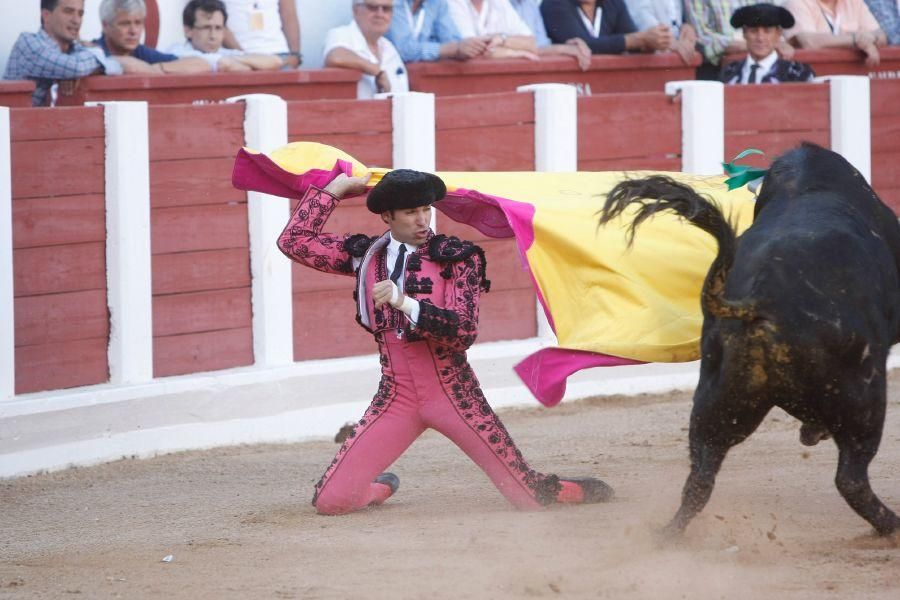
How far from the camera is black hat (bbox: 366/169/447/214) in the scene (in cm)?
425

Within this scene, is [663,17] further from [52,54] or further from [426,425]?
[426,425]

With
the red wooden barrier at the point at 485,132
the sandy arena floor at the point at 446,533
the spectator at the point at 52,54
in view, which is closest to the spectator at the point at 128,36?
the spectator at the point at 52,54

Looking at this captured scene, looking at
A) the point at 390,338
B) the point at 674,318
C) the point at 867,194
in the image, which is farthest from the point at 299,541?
the point at 867,194

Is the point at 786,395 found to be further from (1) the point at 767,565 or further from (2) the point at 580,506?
(2) the point at 580,506

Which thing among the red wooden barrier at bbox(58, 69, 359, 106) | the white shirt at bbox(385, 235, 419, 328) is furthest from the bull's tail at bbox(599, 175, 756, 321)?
the red wooden barrier at bbox(58, 69, 359, 106)

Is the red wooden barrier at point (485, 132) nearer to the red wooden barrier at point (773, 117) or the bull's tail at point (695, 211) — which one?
the red wooden barrier at point (773, 117)

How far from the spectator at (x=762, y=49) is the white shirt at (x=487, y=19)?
1148mm

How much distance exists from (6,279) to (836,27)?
536 cm

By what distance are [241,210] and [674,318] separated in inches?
98.0

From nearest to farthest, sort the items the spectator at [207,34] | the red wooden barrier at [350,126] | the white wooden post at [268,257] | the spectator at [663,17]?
the white wooden post at [268,257], the red wooden barrier at [350,126], the spectator at [207,34], the spectator at [663,17]

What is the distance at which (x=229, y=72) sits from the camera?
21.8 feet

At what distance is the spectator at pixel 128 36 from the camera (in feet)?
21.4

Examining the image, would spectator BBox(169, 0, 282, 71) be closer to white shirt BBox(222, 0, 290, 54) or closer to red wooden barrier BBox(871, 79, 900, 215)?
white shirt BBox(222, 0, 290, 54)

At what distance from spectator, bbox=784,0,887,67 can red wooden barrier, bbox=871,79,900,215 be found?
0.56m
